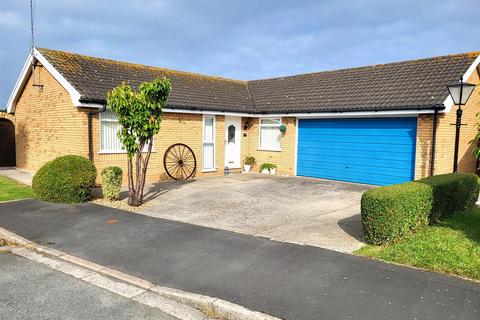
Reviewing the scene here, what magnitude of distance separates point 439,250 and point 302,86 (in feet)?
38.4

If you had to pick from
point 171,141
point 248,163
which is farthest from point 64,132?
point 248,163

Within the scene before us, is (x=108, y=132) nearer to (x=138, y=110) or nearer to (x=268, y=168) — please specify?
(x=138, y=110)

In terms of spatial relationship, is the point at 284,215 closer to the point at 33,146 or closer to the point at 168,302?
the point at 168,302

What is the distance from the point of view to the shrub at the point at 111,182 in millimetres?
9539

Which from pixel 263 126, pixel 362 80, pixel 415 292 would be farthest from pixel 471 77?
pixel 415 292

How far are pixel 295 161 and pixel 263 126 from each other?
7.40 feet

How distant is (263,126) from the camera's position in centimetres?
1670

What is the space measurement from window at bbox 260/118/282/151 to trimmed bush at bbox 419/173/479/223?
826 centimetres

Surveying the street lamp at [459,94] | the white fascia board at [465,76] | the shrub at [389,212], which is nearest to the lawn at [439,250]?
the shrub at [389,212]

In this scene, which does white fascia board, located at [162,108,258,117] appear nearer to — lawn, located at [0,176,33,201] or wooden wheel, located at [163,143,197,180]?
wooden wheel, located at [163,143,197,180]

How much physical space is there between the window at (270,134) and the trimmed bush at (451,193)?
27.1 feet

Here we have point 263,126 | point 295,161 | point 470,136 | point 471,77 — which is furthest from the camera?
point 263,126

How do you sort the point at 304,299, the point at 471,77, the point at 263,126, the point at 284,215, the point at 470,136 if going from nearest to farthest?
the point at 304,299
the point at 284,215
the point at 471,77
the point at 470,136
the point at 263,126

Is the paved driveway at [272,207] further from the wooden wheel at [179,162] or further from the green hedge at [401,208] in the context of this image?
the wooden wheel at [179,162]
